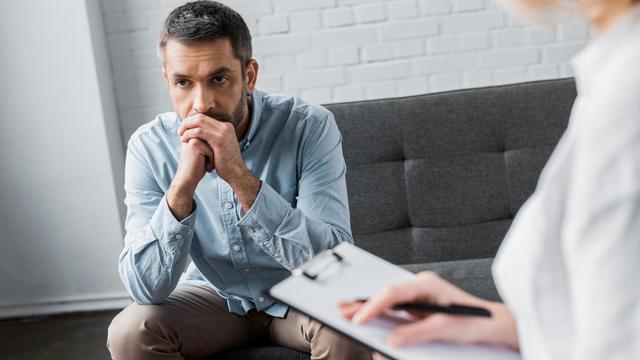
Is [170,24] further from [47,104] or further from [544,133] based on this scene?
[47,104]

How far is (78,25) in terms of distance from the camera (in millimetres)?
3584

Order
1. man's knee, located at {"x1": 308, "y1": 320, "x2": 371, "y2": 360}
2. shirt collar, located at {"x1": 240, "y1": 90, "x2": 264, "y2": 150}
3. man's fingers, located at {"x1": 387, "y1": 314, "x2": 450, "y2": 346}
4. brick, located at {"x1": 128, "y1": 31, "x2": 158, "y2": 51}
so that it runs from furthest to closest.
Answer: brick, located at {"x1": 128, "y1": 31, "x2": 158, "y2": 51}
shirt collar, located at {"x1": 240, "y1": 90, "x2": 264, "y2": 150}
man's knee, located at {"x1": 308, "y1": 320, "x2": 371, "y2": 360}
man's fingers, located at {"x1": 387, "y1": 314, "x2": 450, "y2": 346}

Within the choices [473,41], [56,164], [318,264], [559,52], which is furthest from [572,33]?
[318,264]

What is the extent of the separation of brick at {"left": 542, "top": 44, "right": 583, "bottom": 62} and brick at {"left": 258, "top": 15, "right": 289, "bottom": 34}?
110 cm

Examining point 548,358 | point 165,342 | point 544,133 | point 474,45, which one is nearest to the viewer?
point 548,358

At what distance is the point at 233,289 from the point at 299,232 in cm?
28

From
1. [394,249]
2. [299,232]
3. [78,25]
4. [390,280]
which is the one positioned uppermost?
[78,25]

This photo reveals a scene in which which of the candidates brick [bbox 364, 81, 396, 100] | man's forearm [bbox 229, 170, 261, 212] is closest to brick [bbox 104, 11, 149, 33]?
brick [bbox 364, 81, 396, 100]

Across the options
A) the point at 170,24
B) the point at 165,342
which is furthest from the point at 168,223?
the point at 170,24

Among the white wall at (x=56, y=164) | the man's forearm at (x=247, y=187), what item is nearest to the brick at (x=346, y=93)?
the white wall at (x=56, y=164)

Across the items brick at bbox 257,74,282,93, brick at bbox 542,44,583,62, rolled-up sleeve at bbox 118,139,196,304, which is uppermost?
brick at bbox 542,44,583,62

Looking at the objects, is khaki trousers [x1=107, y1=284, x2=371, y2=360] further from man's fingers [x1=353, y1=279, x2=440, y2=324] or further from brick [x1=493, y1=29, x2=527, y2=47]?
brick [x1=493, y1=29, x2=527, y2=47]

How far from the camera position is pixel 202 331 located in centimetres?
196

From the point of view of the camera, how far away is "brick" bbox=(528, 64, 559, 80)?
3.50 metres
